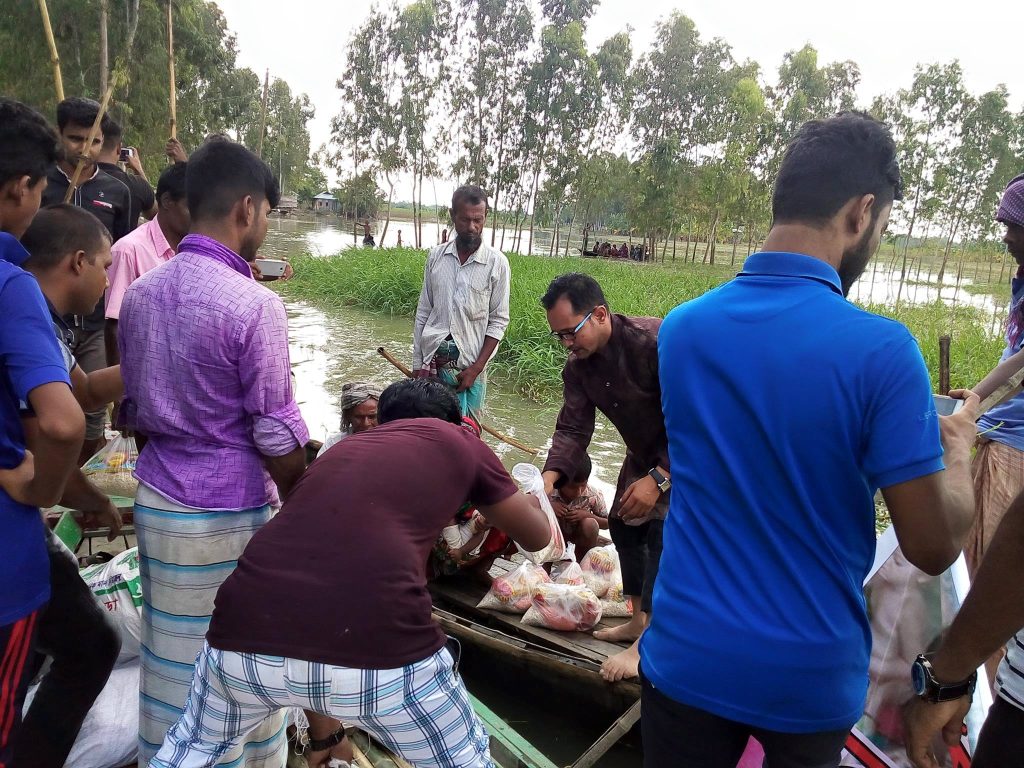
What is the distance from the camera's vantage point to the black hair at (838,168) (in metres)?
1.16

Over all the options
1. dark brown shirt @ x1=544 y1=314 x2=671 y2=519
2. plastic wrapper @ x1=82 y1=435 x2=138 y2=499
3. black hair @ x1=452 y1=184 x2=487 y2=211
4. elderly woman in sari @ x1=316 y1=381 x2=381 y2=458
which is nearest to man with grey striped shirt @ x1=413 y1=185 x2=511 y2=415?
black hair @ x1=452 y1=184 x2=487 y2=211

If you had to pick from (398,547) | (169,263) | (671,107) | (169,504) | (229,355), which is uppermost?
(671,107)

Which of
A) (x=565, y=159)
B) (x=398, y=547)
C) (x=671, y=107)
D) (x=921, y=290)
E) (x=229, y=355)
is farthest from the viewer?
(x=671, y=107)

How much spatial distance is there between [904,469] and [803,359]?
21 cm

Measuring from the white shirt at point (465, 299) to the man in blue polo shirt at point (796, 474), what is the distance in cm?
329

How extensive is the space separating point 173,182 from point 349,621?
82.3 inches

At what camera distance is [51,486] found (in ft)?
5.07

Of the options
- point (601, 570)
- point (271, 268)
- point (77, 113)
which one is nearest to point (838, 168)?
point (601, 570)

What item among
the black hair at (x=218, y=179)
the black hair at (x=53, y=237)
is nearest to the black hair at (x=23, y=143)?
the black hair at (x=53, y=237)

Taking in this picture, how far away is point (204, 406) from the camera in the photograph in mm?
1791

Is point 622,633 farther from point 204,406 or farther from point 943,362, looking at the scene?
point 204,406

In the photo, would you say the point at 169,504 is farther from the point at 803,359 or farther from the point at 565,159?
the point at 565,159

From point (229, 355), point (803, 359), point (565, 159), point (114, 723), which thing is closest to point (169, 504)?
point (229, 355)

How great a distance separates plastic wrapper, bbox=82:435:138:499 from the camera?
9.96ft
